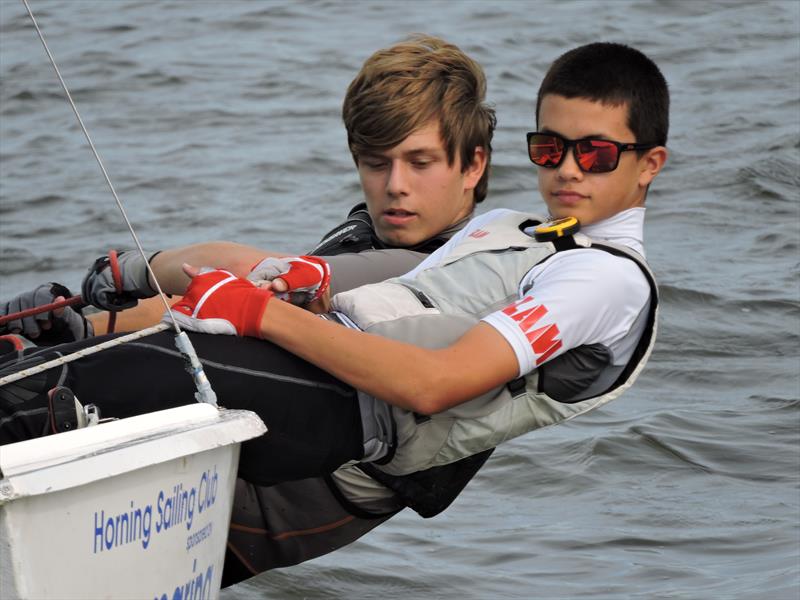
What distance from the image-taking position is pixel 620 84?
129 inches

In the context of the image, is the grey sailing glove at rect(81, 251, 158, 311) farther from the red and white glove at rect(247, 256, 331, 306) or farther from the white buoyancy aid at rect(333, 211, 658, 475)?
the white buoyancy aid at rect(333, 211, 658, 475)

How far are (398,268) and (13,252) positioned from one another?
6865 mm

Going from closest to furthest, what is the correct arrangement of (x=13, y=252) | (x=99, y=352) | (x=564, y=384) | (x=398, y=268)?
(x=99, y=352) → (x=564, y=384) → (x=398, y=268) → (x=13, y=252)

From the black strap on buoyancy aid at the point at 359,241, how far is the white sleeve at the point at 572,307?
0.70 m

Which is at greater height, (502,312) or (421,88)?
(421,88)

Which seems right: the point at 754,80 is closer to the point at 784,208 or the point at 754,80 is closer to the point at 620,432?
the point at 784,208

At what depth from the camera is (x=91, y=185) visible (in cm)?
1162

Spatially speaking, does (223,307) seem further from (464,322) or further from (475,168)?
(475,168)

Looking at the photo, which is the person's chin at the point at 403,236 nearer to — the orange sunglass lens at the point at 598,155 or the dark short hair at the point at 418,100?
the dark short hair at the point at 418,100

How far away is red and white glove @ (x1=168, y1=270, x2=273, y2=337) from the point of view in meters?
2.90

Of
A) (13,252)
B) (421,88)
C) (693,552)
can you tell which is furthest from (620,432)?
(13,252)

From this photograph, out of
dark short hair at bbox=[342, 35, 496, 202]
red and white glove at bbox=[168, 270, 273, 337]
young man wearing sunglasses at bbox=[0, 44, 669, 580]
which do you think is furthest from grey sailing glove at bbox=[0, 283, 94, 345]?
dark short hair at bbox=[342, 35, 496, 202]

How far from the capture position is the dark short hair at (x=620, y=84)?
3.28 meters

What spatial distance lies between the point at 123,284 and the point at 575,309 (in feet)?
3.66
